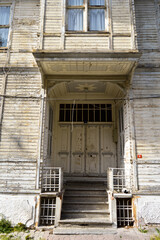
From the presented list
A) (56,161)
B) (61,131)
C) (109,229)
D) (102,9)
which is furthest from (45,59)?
(109,229)

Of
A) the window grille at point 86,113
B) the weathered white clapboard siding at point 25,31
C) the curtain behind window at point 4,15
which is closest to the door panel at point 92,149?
the window grille at point 86,113

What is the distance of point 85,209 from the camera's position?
5727 mm

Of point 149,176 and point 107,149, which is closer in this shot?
point 149,176

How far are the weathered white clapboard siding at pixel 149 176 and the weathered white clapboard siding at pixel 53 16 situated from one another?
16.8 ft

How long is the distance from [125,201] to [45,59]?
5005 mm

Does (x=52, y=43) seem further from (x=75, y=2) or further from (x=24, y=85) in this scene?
(x=75, y=2)

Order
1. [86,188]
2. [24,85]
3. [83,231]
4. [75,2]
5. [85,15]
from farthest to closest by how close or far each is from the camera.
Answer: [86,188]
[24,85]
[75,2]
[85,15]
[83,231]

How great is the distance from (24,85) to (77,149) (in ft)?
11.2

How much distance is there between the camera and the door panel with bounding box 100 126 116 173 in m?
7.71

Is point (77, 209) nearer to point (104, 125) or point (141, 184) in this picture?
point (141, 184)

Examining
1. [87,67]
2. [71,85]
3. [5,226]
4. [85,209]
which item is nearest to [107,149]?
[85,209]

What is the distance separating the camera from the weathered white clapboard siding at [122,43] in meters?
5.73

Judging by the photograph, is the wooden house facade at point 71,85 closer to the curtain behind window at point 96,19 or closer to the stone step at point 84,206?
the curtain behind window at point 96,19

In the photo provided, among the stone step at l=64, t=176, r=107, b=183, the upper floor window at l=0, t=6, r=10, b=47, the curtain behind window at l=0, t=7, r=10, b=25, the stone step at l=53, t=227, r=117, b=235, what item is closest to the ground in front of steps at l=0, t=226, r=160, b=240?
the stone step at l=53, t=227, r=117, b=235
